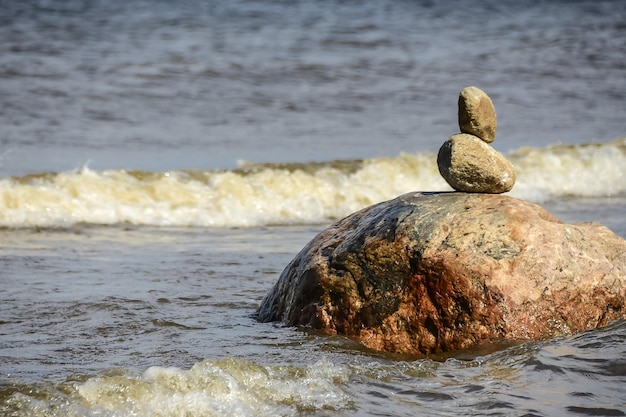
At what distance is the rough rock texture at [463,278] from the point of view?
4867 mm

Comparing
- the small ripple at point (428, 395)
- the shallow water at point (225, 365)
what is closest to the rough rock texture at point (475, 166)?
the shallow water at point (225, 365)

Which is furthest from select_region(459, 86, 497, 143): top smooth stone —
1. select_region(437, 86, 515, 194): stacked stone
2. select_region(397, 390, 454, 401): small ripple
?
select_region(397, 390, 454, 401): small ripple

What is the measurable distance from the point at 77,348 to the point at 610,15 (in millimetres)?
20138

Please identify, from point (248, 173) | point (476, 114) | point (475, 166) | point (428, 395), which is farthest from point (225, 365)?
point (248, 173)

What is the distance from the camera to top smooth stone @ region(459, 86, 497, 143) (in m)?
5.29

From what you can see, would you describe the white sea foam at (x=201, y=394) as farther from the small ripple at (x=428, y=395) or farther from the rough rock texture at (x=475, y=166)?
the rough rock texture at (x=475, y=166)

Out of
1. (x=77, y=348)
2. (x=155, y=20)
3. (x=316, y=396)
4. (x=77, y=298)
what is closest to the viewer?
(x=316, y=396)

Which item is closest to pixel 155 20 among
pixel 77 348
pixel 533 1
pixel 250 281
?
pixel 533 1

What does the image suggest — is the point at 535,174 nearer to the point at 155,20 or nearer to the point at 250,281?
the point at 250,281

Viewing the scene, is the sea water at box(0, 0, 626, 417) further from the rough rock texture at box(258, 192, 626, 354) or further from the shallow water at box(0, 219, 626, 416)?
the rough rock texture at box(258, 192, 626, 354)

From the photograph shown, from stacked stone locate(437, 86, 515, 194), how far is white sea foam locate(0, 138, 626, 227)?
14.5 ft

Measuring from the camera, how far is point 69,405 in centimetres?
395

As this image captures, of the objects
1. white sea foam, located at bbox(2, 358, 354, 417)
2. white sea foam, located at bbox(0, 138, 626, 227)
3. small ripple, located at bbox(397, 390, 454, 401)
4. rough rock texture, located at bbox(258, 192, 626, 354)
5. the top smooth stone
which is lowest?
white sea foam, located at bbox(0, 138, 626, 227)

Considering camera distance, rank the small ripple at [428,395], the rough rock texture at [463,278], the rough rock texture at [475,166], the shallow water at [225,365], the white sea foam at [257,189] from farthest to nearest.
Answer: the white sea foam at [257,189], the rough rock texture at [475,166], the rough rock texture at [463,278], the small ripple at [428,395], the shallow water at [225,365]
